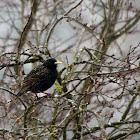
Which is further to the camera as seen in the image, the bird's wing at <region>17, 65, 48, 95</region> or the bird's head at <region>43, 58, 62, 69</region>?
the bird's head at <region>43, 58, 62, 69</region>

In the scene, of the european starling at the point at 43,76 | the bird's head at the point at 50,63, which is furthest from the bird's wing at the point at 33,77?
the bird's head at the point at 50,63

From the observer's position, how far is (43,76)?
20.6ft

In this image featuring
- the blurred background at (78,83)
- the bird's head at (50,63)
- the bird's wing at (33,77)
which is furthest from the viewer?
the bird's head at (50,63)

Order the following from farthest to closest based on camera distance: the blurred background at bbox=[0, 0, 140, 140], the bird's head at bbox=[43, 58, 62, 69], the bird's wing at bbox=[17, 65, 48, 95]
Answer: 1. the bird's head at bbox=[43, 58, 62, 69]
2. the bird's wing at bbox=[17, 65, 48, 95]
3. the blurred background at bbox=[0, 0, 140, 140]

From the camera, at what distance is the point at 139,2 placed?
11.5m

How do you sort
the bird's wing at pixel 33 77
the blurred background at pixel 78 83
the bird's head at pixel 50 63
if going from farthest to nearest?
the bird's head at pixel 50 63 → the bird's wing at pixel 33 77 → the blurred background at pixel 78 83

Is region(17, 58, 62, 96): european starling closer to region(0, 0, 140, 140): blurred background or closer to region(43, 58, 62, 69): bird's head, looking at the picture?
region(43, 58, 62, 69): bird's head

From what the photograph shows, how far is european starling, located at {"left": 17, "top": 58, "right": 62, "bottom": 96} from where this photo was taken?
6.16 m

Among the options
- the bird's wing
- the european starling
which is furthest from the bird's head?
the bird's wing

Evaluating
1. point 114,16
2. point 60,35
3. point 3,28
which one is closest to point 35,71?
point 114,16

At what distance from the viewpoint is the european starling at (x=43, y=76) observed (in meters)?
6.16

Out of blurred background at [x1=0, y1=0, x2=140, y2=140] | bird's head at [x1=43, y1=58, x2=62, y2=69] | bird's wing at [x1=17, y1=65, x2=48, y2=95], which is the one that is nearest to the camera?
blurred background at [x1=0, y1=0, x2=140, y2=140]

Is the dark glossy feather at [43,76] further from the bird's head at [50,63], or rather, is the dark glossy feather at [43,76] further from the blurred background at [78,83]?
the blurred background at [78,83]

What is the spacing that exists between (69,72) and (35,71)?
3.58 feet
